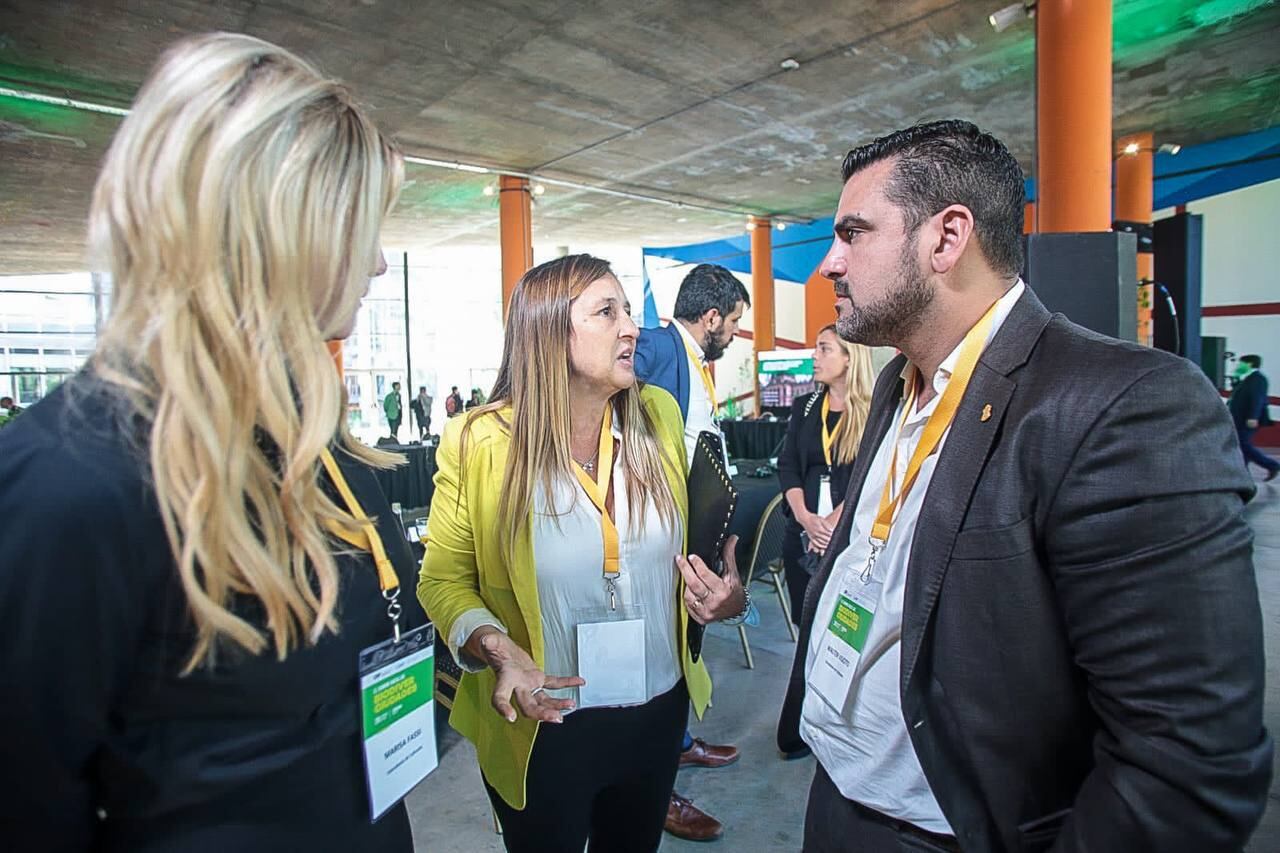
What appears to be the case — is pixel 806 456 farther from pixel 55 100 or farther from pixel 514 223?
pixel 514 223

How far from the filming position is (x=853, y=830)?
1.09m

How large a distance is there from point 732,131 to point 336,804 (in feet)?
30.8

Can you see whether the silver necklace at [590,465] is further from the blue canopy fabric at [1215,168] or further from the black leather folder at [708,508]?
the blue canopy fabric at [1215,168]

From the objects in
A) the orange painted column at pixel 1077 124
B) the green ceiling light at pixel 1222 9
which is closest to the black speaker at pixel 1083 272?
the orange painted column at pixel 1077 124

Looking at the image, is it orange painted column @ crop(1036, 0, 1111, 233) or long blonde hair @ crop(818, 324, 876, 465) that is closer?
long blonde hair @ crop(818, 324, 876, 465)

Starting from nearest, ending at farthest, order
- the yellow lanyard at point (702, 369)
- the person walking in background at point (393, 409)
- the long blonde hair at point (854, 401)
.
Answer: the yellow lanyard at point (702, 369) < the long blonde hair at point (854, 401) < the person walking in background at point (393, 409)

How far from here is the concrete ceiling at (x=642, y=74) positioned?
571 centimetres

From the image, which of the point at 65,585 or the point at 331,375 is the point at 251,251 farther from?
the point at 65,585

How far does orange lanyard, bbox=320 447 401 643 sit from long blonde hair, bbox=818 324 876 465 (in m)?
2.51

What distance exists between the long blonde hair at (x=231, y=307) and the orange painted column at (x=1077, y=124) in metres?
4.62

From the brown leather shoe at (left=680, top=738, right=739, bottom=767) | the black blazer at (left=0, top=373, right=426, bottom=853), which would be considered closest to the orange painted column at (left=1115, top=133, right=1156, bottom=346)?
the brown leather shoe at (left=680, top=738, right=739, bottom=767)

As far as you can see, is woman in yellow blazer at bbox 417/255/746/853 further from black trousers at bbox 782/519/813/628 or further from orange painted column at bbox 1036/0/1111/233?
orange painted column at bbox 1036/0/1111/233

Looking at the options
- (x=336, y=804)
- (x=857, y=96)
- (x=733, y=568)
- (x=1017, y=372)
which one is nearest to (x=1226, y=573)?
(x=1017, y=372)

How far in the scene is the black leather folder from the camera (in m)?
1.48
